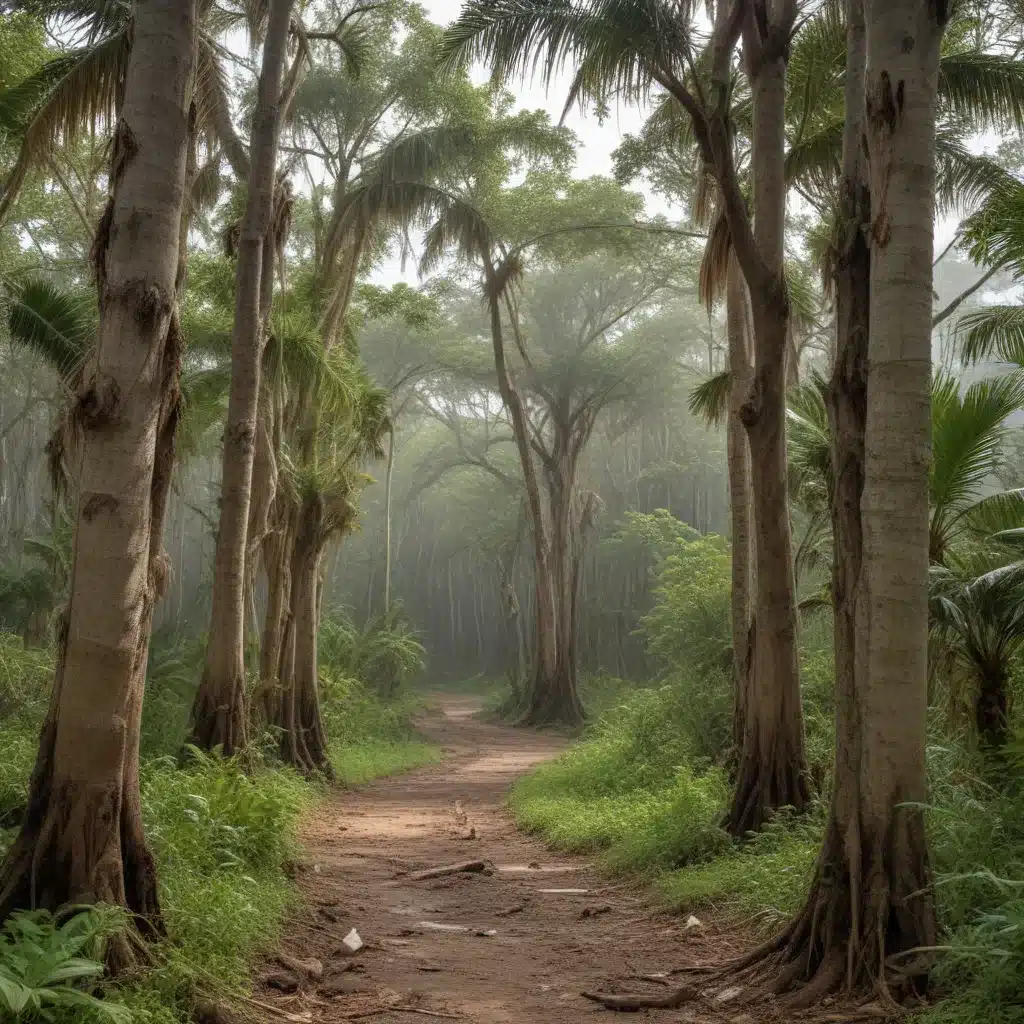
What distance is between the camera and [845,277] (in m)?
5.32

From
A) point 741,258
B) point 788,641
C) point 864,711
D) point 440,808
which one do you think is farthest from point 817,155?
point 440,808

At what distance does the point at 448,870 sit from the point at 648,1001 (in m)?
3.58

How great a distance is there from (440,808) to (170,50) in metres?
9.14

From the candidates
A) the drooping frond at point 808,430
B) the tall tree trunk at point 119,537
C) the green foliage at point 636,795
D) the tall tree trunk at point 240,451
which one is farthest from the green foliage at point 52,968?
the drooping frond at point 808,430

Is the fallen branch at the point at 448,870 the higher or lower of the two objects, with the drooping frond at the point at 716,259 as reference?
lower

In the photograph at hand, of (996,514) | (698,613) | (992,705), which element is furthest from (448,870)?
(698,613)

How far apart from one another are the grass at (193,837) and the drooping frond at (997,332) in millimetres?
5917

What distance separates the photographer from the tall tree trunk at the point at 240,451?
10023mm

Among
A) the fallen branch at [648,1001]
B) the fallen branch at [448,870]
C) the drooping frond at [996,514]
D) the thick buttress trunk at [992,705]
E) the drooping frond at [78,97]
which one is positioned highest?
the drooping frond at [78,97]

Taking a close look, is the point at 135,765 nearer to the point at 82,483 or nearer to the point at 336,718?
the point at 82,483

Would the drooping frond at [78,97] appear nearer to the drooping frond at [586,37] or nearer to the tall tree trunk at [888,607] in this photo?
the drooping frond at [586,37]

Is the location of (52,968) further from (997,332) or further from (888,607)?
(997,332)

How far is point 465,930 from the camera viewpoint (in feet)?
21.3

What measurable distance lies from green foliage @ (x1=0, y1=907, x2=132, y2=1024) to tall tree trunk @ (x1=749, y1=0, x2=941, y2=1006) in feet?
9.09
